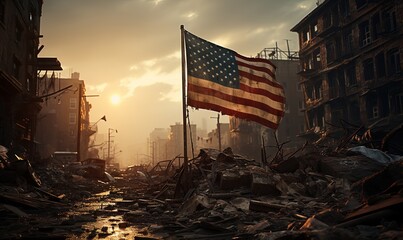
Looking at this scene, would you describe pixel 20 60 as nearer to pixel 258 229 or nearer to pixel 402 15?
pixel 258 229

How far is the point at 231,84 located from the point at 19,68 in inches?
695

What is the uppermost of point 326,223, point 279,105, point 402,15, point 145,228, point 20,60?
point 402,15

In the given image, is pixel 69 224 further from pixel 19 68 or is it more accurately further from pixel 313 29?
pixel 313 29

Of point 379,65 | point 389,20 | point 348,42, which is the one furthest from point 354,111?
point 389,20

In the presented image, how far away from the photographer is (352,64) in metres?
30.0

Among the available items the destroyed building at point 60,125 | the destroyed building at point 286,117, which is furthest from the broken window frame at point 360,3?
the destroyed building at point 60,125

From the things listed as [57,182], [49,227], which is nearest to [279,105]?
[49,227]

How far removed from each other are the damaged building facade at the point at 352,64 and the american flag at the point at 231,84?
602 inches

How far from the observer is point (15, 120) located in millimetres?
19734

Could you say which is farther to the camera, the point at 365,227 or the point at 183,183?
the point at 183,183

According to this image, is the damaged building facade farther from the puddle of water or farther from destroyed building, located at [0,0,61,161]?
destroyed building, located at [0,0,61,161]

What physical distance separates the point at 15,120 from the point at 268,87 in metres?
17.6

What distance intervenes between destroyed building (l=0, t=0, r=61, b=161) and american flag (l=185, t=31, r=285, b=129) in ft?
35.4

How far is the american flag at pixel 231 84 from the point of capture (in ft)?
29.7
